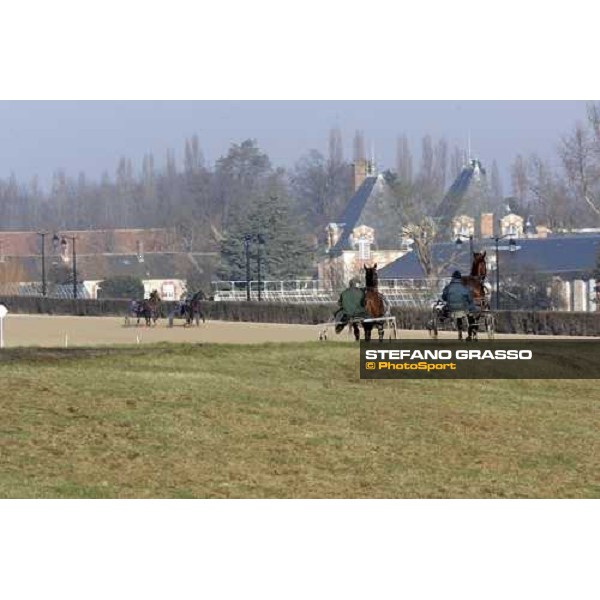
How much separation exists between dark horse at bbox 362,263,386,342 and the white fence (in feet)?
8.13

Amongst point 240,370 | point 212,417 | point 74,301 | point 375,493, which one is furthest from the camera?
point 74,301

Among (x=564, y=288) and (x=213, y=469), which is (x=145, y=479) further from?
(x=564, y=288)

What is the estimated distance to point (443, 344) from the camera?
23.4 metres

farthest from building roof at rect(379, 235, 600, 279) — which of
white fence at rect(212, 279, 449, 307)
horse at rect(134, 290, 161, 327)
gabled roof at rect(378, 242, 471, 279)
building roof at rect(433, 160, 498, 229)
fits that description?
horse at rect(134, 290, 161, 327)

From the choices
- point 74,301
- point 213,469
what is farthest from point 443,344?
point 74,301

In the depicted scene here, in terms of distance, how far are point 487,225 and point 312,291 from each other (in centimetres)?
563

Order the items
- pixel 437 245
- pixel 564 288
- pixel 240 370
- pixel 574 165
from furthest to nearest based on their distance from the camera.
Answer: pixel 564 288 → pixel 574 165 → pixel 437 245 → pixel 240 370

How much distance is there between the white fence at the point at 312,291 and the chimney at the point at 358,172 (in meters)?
2.95

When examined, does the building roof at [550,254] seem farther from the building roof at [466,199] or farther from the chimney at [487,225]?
the building roof at [466,199]

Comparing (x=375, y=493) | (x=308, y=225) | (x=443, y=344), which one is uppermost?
(x=308, y=225)

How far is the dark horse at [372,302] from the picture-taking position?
85.0 ft

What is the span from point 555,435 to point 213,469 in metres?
6.92

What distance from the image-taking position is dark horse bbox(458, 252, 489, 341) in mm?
24406

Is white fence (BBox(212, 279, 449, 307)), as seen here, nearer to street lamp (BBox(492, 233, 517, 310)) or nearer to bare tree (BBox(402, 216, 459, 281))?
bare tree (BBox(402, 216, 459, 281))
